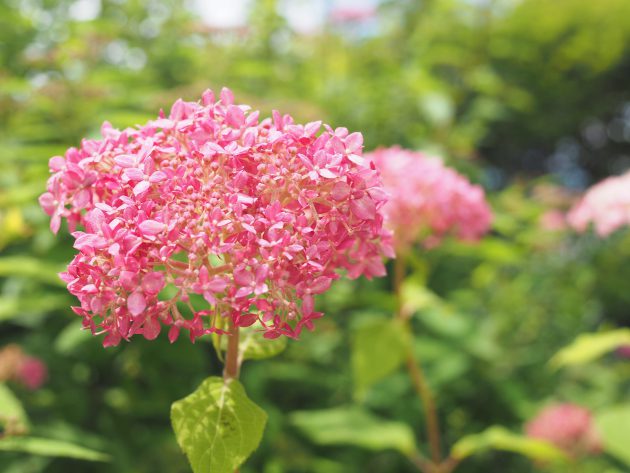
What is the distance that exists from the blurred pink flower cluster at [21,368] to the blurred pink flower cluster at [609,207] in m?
2.15

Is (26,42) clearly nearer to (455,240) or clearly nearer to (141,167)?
(455,240)

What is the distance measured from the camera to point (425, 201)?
2291mm

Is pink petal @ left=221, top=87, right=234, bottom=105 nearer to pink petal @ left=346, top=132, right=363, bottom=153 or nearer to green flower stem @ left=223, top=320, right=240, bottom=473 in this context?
pink petal @ left=346, top=132, right=363, bottom=153

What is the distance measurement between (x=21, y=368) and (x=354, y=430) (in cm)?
106

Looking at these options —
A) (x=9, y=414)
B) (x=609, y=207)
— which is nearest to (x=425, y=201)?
(x=609, y=207)

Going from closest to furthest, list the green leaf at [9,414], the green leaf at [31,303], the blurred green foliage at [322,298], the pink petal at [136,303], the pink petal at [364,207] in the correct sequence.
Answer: the pink petal at [136,303], the pink petal at [364,207], the green leaf at [9,414], the green leaf at [31,303], the blurred green foliage at [322,298]

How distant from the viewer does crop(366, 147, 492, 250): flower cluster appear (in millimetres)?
2246

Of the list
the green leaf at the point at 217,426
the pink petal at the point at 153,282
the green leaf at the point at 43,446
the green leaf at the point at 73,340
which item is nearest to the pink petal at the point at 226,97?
the pink petal at the point at 153,282

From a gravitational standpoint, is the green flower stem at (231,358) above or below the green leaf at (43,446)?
above

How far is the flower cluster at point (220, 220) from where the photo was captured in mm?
927

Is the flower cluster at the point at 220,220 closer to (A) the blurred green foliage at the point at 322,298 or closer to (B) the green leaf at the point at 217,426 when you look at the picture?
(B) the green leaf at the point at 217,426

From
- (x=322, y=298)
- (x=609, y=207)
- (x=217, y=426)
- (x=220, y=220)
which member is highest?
(x=609, y=207)

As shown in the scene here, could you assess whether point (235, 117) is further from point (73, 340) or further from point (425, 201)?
point (425, 201)

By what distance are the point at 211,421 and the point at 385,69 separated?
3.01 m
